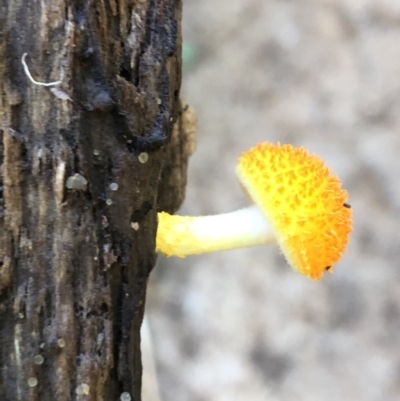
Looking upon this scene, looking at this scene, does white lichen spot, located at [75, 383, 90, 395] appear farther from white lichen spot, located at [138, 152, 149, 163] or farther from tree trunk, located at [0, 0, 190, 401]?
white lichen spot, located at [138, 152, 149, 163]

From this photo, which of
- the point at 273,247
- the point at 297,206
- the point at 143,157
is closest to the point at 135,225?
the point at 143,157

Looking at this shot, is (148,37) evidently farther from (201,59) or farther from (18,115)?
(201,59)

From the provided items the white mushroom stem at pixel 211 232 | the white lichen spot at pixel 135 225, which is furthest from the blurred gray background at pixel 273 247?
the white lichen spot at pixel 135 225

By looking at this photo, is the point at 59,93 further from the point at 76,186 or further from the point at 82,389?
the point at 82,389

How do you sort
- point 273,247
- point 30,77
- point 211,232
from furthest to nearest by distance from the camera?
1. point 273,247
2. point 211,232
3. point 30,77

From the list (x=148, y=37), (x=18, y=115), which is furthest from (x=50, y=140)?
(x=148, y=37)

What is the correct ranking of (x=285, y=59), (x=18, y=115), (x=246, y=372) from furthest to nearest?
(x=285, y=59) < (x=246, y=372) < (x=18, y=115)

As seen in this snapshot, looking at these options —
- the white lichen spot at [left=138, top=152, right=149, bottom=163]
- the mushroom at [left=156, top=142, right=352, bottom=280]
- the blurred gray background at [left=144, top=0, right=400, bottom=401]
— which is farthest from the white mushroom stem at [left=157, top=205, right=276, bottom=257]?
the blurred gray background at [left=144, top=0, right=400, bottom=401]
